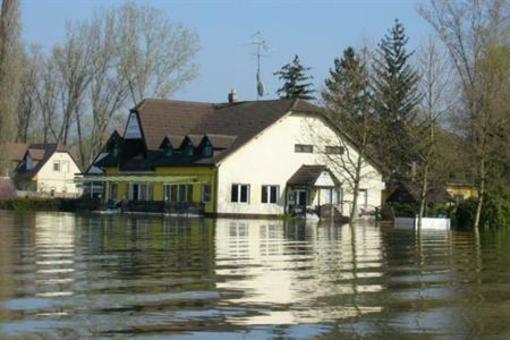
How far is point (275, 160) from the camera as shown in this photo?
64250 millimetres

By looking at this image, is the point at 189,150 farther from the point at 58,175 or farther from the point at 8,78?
the point at 58,175

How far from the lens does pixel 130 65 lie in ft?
285

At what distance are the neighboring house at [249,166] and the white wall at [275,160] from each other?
0.07 metres

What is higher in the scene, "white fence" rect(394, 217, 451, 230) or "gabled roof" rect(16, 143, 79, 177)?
"gabled roof" rect(16, 143, 79, 177)

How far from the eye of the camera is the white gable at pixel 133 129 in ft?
233

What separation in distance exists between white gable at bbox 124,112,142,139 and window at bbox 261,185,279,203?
12340mm

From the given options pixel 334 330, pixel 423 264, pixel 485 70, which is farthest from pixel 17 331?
pixel 485 70

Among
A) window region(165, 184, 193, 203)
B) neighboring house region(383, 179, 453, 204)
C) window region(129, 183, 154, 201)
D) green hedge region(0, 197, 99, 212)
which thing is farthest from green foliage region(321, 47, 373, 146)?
green hedge region(0, 197, 99, 212)

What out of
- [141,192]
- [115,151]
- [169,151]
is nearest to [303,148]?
[169,151]

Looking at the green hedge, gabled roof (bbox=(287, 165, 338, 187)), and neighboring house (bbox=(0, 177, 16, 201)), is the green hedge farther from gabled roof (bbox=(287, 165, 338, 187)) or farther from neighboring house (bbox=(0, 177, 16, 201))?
gabled roof (bbox=(287, 165, 338, 187))

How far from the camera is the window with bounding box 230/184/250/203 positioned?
62.5 m

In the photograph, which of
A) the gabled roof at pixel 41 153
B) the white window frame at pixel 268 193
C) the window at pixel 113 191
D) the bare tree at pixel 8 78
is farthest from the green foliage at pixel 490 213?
the gabled roof at pixel 41 153

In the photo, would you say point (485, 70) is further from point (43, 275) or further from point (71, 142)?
point (71, 142)

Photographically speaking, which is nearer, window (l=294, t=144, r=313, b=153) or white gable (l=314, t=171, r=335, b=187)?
white gable (l=314, t=171, r=335, b=187)
